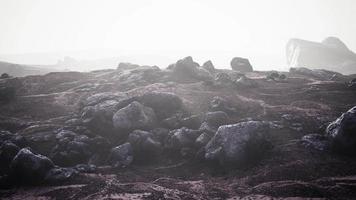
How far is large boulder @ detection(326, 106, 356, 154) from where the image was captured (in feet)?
112

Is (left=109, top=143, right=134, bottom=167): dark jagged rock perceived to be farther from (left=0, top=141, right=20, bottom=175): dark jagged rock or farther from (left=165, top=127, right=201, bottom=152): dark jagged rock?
(left=0, top=141, right=20, bottom=175): dark jagged rock

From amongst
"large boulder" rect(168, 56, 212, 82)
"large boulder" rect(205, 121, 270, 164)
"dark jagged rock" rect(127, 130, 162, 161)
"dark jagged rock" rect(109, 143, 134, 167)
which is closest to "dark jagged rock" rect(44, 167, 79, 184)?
"dark jagged rock" rect(109, 143, 134, 167)

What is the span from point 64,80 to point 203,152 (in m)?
48.2

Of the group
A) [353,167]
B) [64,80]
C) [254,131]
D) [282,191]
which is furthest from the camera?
[64,80]

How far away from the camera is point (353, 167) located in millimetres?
A: 31094

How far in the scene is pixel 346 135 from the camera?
34562 millimetres

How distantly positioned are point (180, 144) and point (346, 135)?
20976mm

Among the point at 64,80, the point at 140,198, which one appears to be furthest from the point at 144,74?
the point at 140,198

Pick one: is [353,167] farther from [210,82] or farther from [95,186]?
[210,82]

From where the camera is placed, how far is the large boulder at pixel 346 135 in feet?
112

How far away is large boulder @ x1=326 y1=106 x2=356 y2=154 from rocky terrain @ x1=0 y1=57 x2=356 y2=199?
4.6 inches

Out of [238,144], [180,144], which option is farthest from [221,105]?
[238,144]

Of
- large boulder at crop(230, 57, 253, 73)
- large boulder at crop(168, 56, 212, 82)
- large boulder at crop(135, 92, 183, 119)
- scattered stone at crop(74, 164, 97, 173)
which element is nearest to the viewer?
scattered stone at crop(74, 164, 97, 173)

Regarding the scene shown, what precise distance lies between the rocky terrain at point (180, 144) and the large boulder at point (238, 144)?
129 mm
